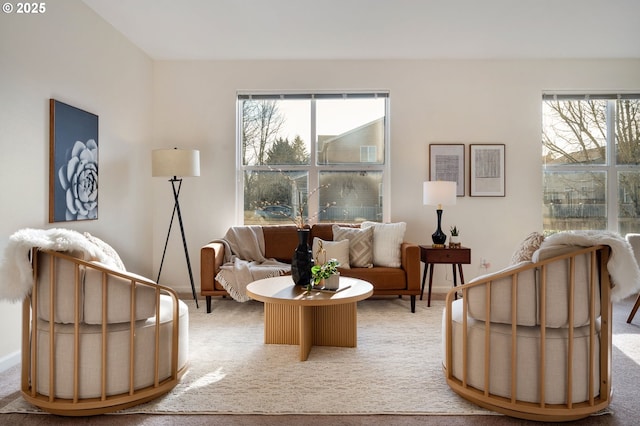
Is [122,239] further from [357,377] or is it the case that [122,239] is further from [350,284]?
[357,377]

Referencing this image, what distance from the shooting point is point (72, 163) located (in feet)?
10.8

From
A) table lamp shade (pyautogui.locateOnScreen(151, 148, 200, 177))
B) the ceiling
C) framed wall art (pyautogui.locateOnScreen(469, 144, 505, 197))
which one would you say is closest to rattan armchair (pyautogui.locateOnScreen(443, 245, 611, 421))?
the ceiling

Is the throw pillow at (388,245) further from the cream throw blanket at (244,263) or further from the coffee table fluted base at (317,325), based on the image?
the coffee table fluted base at (317,325)

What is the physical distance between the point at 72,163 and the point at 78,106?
0.48 meters

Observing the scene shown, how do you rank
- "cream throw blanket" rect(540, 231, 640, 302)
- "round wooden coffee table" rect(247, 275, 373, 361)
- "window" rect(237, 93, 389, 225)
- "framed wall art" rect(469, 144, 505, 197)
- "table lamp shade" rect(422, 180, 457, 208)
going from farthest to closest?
"window" rect(237, 93, 389, 225) → "framed wall art" rect(469, 144, 505, 197) → "table lamp shade" rect(422, 180, 457, 208) → "round wooden coffee table" rect(247, 275, 373, 361) → "cream throw blanket" rect(540, 231, 640, 302)

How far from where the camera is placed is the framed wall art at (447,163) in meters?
4.79

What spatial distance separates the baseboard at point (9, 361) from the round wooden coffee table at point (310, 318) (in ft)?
5.02

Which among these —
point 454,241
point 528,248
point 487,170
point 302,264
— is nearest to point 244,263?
point 302,264

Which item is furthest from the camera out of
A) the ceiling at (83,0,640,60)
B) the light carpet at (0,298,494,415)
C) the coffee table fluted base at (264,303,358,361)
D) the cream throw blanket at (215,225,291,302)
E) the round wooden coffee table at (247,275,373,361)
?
the cream throw blanket at (215,225,291,302)

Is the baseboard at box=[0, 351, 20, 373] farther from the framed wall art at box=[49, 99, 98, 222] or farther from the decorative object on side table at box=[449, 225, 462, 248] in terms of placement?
the decorative object on side table at box=[449, 225, 462, 248]

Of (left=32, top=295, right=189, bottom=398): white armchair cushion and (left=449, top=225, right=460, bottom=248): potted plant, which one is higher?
(left=449, top=225, right=460, bottom=248): potted plant

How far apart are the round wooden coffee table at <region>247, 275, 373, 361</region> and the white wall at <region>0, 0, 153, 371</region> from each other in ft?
5.22

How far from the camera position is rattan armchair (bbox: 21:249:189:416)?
6.49ft

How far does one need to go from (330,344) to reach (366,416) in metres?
0.99
